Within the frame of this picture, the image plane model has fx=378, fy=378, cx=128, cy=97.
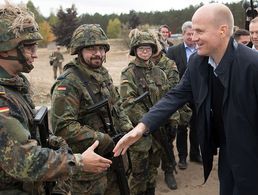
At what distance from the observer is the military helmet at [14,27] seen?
8.11 feet

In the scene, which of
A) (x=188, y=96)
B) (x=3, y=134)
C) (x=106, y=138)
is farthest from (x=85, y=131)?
(x=3, y=134)

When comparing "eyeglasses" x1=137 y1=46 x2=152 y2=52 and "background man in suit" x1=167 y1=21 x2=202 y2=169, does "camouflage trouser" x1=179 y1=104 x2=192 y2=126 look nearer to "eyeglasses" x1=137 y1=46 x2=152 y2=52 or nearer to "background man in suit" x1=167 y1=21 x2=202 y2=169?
"background man in suit" x1=167 y1=21 x2=202 y2=169

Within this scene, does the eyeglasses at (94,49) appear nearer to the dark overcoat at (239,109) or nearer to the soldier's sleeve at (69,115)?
the soldier's sleeve at (69,115)

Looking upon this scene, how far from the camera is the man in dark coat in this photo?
294 centimetres

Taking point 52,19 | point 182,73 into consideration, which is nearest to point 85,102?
point 182,73

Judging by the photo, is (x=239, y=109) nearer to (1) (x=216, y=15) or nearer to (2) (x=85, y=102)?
(1) (x=216, y=15)

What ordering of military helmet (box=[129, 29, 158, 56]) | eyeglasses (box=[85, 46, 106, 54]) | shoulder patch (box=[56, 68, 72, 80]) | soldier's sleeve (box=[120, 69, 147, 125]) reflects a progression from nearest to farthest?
shoulder patch (box=[56, 68, 72, 80]) → eyeglasses (box=[85, 46, 106, 54]) → soldier's sleeve (box=[120, 69, 147, 125]) → military helmet (box=[129, 29, 158, 56])

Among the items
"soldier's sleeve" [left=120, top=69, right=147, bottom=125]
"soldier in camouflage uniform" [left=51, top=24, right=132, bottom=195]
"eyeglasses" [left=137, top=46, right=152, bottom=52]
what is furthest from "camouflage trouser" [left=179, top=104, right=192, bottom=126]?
"soldier in camouflage uniform" [left=51, top=24, right=132, bottom=195]

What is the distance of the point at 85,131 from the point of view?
3.52m

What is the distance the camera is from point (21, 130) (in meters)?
2.26

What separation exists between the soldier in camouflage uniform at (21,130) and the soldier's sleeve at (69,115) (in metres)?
0.81

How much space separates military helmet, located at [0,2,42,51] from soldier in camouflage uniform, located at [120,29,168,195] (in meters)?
2.39

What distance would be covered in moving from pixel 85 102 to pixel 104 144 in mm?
443

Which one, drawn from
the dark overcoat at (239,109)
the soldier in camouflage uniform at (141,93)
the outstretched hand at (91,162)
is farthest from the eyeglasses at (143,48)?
the outstretched hand at (91,162)
